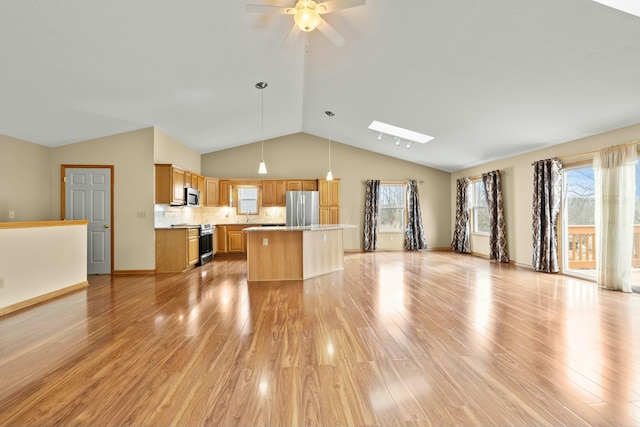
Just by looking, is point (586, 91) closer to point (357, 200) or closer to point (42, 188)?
point (357, 200)

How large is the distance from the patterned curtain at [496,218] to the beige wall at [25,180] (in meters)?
8.98

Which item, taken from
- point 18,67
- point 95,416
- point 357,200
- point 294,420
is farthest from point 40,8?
point 357,200

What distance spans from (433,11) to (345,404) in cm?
358

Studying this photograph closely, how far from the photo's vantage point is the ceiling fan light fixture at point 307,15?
292cm

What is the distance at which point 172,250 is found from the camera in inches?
241

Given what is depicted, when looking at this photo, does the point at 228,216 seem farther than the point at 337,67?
Yes

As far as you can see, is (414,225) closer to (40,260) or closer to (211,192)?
(211,192)

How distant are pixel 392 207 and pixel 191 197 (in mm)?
5727

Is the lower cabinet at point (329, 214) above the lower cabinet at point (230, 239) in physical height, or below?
above

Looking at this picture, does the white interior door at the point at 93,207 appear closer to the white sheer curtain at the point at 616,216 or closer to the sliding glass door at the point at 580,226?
the white sheer curtain at the point at 616,216

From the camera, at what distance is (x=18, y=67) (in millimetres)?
3449

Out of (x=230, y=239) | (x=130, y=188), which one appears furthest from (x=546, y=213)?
(x=130, y=188)

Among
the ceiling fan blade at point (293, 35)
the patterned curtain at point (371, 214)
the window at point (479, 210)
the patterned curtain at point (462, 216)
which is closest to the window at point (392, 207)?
the patterned curtain at point (371, 214)

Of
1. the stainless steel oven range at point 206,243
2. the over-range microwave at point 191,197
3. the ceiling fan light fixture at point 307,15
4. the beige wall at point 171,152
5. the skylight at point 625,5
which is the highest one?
the ceiling fan light fixture at point 307,15
